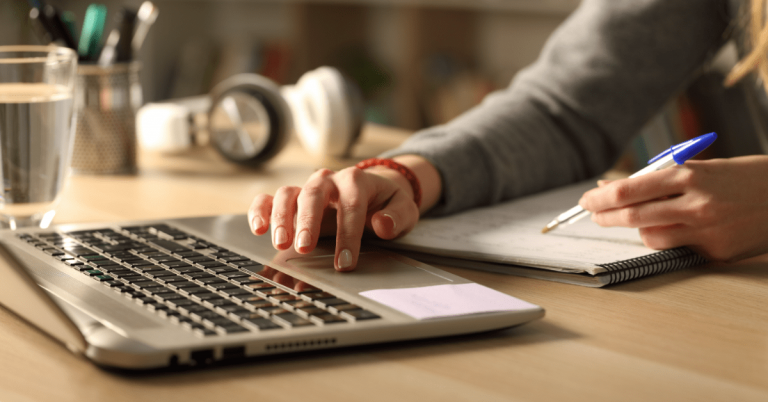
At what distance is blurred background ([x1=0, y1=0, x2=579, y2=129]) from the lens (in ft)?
7.90

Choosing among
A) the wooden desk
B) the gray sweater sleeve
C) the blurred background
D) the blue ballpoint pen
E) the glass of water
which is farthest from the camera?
the blurred background

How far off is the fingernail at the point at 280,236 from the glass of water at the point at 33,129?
297 millimetres

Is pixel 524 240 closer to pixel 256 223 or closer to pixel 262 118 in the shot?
pixel 256 223

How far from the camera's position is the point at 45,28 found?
0.91 metres

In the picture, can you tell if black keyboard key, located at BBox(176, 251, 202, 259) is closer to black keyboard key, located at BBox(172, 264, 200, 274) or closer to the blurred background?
black keyboard key, located at BBox(172, 264, 200, 274)

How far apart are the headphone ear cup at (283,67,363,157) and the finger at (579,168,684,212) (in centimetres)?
55

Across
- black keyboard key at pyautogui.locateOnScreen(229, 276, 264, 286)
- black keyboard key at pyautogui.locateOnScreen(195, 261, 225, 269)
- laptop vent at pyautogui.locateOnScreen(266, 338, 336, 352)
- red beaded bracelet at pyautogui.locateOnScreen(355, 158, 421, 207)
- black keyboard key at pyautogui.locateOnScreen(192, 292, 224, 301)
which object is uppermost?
red beaded bracelet at pyautogui.locateOnScreen(355, 158, 421, 207)

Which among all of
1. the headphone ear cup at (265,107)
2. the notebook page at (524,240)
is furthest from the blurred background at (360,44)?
the notebook page at (524,240)

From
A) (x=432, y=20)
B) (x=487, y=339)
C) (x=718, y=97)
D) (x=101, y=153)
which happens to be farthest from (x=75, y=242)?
(x=432, y=20)

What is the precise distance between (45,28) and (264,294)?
24.6 inches

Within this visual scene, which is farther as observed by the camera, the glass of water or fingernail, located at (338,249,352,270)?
the glass of water

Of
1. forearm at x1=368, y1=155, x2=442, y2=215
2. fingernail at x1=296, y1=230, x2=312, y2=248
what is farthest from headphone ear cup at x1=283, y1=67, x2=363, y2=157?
fingernail at x1=296, y1=230, x2=312, y2=248

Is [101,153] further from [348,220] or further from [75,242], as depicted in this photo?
[348,220]

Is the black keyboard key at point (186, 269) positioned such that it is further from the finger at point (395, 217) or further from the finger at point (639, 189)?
the finger at point (639, 189)
